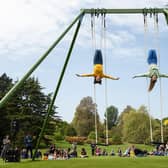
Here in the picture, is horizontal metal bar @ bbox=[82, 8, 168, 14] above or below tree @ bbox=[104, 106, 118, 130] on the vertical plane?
below

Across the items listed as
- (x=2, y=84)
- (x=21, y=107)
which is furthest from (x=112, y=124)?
(x=21, y=107)

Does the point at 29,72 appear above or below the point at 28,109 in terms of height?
below

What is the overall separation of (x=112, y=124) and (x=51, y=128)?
57479 millimetres

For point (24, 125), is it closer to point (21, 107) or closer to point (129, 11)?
point (21, 107)

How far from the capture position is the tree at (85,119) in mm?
76688

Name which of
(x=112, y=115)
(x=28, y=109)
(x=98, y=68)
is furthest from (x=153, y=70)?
(x=112, y=115)

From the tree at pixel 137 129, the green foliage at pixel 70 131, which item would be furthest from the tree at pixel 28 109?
the tree at pixel 137 129

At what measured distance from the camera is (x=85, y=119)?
78.5 m

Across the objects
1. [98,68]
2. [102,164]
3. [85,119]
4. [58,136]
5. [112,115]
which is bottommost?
[102,164]

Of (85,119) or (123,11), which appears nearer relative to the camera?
(123,11)

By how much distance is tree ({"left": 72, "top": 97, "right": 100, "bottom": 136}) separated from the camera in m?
76.7

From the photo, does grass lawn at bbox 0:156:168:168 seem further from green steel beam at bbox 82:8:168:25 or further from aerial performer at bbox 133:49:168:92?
green steel beam at bbox 82:8:168:25

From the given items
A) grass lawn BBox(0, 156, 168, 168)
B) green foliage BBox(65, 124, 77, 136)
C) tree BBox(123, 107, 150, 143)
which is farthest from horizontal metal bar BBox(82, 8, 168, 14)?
green foliage BBox(65, 124, 77, 136)

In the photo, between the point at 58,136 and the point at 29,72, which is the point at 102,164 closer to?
the point at 29,72
